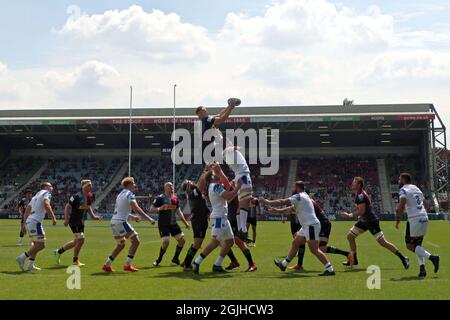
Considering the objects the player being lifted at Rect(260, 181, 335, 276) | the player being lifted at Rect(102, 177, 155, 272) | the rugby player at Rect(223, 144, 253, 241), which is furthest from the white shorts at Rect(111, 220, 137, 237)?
the player being lifted at Rect(260, 181, 335, 276)

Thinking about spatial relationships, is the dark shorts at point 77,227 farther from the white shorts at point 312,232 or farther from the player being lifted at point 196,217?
the white shorts at point 312,232

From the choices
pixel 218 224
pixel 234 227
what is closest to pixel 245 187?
pixel 218 224

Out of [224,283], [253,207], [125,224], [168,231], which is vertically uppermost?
[253,207]

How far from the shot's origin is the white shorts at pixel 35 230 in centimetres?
1510

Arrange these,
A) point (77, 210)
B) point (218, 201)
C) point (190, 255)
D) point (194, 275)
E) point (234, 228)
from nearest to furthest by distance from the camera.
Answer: point (194, 275), point (218, 201), point (190, 255), point (234, 228), point (77, 210)

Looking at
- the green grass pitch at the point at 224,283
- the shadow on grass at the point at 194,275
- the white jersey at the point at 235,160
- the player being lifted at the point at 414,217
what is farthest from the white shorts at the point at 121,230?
the player being lifted at the point at 414,217

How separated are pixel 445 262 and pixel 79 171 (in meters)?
55.9

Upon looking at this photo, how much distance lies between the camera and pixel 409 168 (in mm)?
63312

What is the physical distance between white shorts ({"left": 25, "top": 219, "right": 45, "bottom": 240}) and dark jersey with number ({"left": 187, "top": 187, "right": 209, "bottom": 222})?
3.79 m

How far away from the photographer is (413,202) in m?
13.9

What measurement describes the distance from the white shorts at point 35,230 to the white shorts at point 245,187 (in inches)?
198

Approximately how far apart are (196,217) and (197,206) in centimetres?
28

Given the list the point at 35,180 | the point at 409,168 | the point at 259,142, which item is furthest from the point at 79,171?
the point at 409,168

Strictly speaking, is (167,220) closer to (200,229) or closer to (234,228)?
(200,229)
